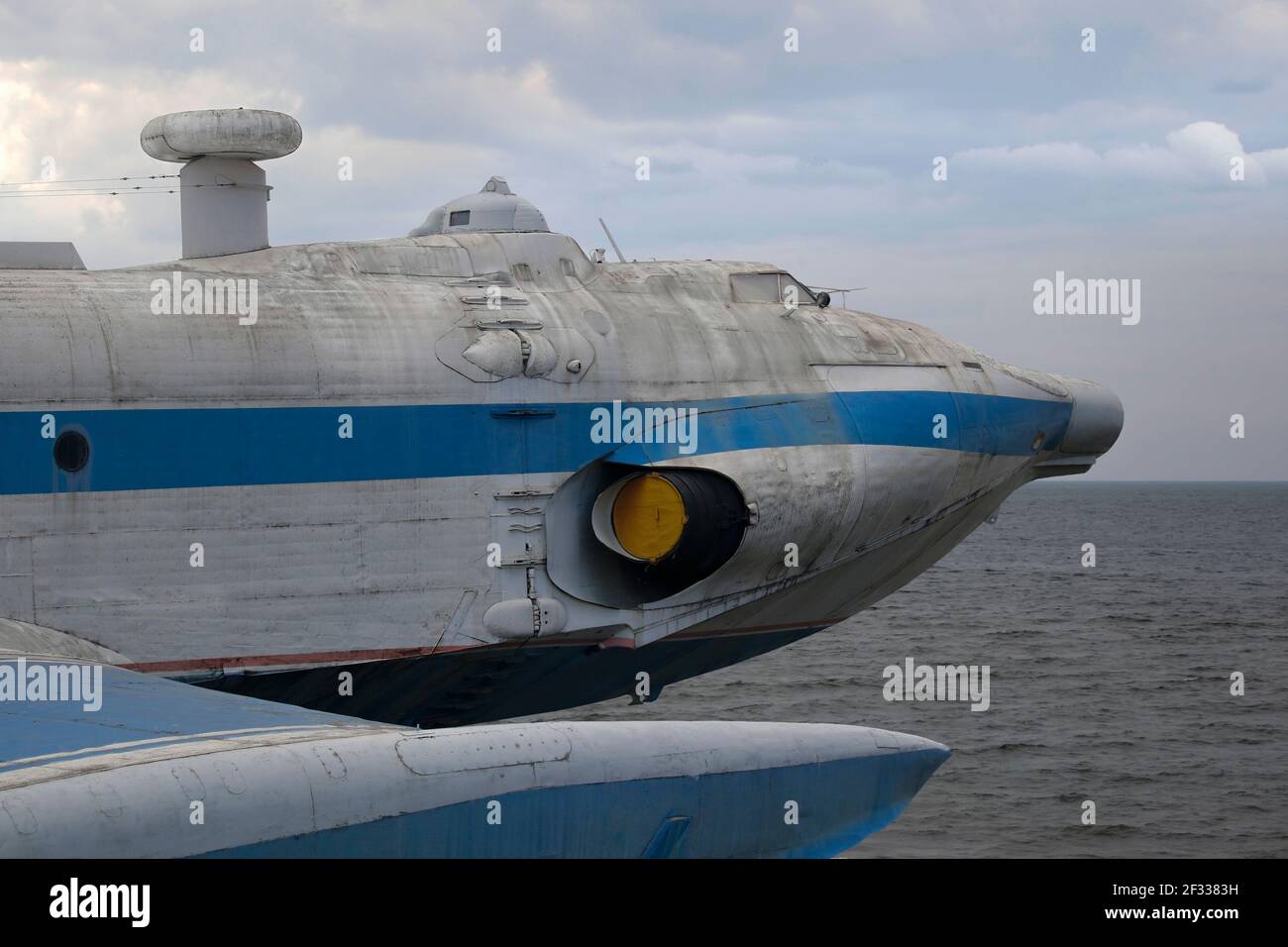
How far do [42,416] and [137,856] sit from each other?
5878 mm

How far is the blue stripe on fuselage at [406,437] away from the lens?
1191 centimetres

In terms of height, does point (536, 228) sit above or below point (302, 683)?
above

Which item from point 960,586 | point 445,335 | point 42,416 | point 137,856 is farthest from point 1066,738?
point 960,586

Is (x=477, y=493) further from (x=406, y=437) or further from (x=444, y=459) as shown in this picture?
(x=406, y=437)

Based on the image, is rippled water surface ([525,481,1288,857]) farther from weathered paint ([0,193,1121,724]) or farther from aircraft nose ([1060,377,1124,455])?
weathered paint ([0,193,1121,724])

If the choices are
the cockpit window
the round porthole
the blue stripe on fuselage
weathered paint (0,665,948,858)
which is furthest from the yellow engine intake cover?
the round porthole

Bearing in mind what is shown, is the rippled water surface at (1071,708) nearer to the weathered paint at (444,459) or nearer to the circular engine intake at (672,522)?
the weathered paint at (444,459)

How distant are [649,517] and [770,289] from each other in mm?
3781

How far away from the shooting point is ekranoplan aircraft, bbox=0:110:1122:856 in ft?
30.7

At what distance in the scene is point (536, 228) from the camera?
618 inches

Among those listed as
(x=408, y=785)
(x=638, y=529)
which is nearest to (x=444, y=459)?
(x=638, y=529)

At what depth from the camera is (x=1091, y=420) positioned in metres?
17.8

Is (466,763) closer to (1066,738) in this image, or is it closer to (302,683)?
(302,683)

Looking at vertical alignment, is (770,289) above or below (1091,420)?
above
